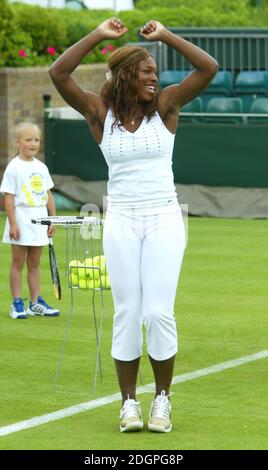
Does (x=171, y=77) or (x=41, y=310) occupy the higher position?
(x=41, y=310)

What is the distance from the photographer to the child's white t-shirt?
11.5 metres

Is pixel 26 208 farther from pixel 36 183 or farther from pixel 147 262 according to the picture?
pixel 147 262

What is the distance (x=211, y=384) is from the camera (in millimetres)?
8750

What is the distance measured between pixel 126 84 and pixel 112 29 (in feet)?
1.06

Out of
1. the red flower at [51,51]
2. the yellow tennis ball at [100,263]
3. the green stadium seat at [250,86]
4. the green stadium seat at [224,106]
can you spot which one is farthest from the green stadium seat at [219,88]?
the yellow tennis ball at [100,263]

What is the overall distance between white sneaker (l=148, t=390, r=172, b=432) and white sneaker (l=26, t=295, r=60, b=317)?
419cm

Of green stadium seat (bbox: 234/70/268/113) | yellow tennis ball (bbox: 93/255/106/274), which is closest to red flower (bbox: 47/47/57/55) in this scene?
green stadium seat (bbox: 234/70/268/113)

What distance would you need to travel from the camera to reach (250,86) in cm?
2448

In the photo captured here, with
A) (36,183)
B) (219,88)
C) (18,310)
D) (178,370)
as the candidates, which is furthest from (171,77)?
(178,370)

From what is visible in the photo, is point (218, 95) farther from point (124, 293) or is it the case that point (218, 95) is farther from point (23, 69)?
point (124, 293)

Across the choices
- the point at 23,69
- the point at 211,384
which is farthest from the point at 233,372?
the point at 23,69

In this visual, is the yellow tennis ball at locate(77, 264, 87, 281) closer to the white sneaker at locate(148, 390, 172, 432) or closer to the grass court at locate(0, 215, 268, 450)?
the grass court at locate(0, 215, 268, 450)

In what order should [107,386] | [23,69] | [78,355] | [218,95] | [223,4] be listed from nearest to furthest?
[107,386], [78,355], [23,69], [218,95], [223,4]
